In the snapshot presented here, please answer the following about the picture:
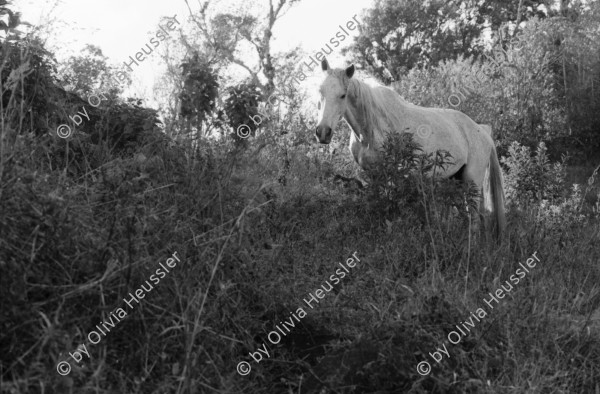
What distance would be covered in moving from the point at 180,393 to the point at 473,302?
6.72 feet

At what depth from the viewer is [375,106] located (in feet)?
25.5

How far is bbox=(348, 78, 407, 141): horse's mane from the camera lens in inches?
297

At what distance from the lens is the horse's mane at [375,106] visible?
7548mm

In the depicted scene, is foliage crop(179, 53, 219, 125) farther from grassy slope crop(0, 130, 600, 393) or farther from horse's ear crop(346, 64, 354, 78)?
horse's ear crop(346, 64, 354, 78)

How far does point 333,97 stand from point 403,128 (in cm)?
108

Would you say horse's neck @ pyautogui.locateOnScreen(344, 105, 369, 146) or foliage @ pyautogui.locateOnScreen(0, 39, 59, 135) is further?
horse's neck @ pyautogui.locateOnScreen(344, 105, 369, 146)

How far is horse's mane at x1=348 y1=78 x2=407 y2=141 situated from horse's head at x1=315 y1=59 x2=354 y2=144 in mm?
121

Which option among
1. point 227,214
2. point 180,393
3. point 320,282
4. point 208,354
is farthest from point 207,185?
point 180,393

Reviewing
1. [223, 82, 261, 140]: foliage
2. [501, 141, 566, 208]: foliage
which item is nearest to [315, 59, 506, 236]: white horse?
[223, 82, 261, 140]: foliage

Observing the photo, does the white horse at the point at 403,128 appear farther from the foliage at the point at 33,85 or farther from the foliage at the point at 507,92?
the foliage at the point at 507,92

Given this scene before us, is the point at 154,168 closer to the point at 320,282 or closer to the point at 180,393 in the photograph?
the point at 320,282
